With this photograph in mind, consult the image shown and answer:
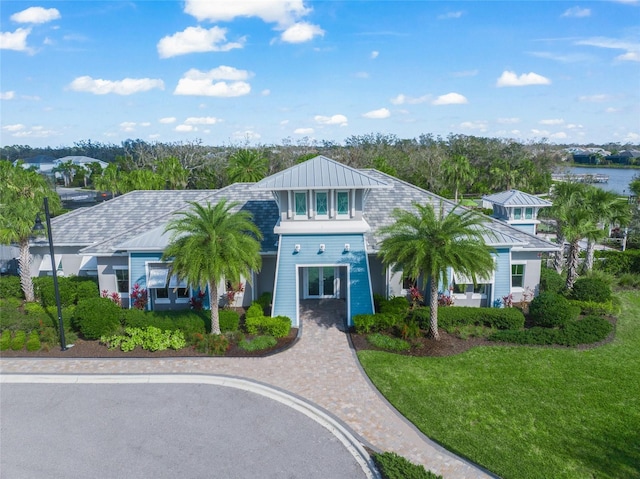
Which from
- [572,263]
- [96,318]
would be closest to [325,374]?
[96,318]

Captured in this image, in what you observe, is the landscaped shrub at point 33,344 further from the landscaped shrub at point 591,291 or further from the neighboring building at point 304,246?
the landscaped shrub at point 591,291

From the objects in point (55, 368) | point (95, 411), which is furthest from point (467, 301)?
point (55, 368)

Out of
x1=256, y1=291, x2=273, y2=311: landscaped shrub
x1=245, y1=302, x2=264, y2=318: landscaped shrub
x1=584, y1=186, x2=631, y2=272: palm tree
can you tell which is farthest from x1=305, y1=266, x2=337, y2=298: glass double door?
x1=584, y1=186, x2=631, y2=272: palm tree

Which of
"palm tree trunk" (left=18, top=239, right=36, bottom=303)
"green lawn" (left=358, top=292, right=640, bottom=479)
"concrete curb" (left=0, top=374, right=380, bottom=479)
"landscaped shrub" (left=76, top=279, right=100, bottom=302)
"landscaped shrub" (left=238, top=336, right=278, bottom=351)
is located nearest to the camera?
"green lawn" (left=358, top=292, right=640, bottom=479)

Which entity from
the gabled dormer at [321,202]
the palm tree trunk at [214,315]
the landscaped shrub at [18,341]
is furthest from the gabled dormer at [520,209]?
the landscaped shrub at [18,341]

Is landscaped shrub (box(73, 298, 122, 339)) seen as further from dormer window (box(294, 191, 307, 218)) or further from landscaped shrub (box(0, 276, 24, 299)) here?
dormer window (box(294, 191, 307, 218))

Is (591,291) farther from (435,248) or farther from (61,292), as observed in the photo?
(61,292)
